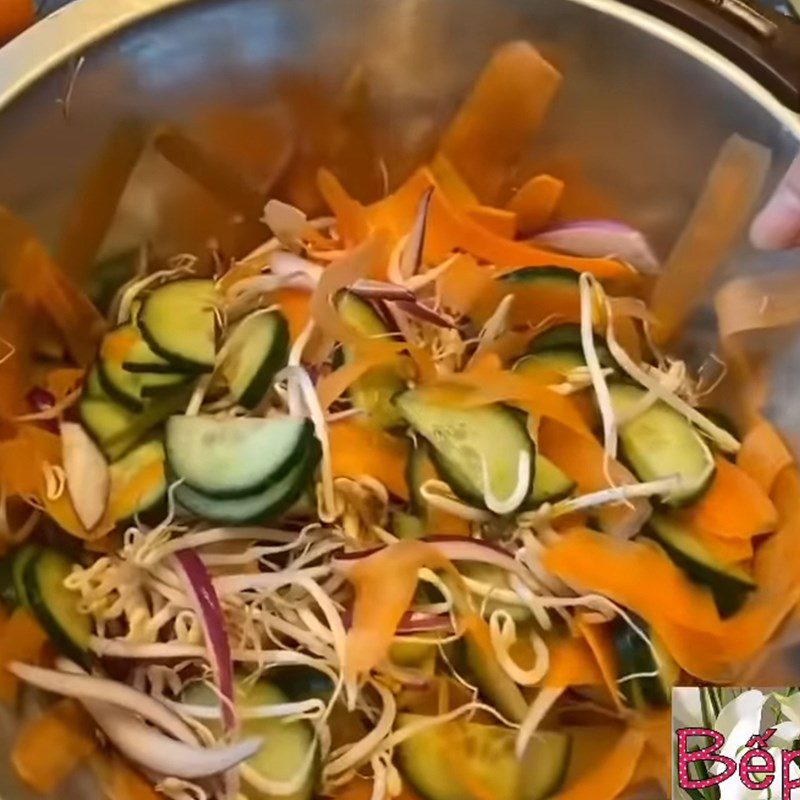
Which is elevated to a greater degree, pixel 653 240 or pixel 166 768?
pixel 653 240

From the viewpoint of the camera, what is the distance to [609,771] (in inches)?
31.9

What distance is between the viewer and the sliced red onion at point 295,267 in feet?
3.00

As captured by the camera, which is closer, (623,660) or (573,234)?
(623,660)

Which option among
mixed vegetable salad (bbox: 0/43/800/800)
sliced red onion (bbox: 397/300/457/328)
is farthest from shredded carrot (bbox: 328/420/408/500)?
sliced red onion (bbox: 397/300/457/328)

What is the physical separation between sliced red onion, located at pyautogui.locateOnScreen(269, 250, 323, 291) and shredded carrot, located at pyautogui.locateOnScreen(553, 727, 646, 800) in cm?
38

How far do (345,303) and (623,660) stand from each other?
0.32 meters

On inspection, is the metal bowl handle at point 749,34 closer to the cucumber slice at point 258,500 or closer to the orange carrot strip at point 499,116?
the orange carrot strip at point 499,116

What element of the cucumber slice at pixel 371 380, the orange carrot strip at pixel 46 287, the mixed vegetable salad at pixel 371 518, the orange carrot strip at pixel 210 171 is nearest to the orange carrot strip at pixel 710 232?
the mixed vegetable salad at pixel 371 518

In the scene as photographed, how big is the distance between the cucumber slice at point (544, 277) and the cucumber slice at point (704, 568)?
0.19 m

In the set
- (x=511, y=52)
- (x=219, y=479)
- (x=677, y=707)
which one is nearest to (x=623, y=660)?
(x=677, y=707)

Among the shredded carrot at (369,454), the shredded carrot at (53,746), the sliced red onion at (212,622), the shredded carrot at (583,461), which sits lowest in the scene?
the shredded carrot at (53,746)

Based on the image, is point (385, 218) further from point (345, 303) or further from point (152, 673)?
point (152, 673)

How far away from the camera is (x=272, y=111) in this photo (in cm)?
93

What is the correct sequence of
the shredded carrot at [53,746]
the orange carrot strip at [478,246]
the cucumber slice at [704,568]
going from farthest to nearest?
the orange carrot strip at [478,246], the cucumber slice at [704,568], the shredded carrot at [53,746]
